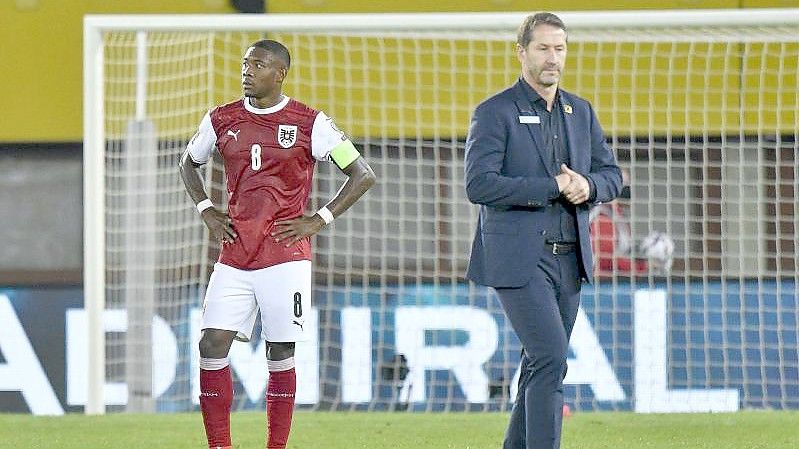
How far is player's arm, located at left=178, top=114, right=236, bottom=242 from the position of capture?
217 inches

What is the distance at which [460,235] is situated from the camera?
1010 cm

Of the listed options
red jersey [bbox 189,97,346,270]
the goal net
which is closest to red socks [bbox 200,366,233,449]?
red jersey [bbox 189,97,346,270]

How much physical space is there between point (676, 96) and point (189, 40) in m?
3.20

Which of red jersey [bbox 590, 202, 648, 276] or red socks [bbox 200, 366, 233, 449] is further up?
red jersey [bbox 590, 202, 648, 276]

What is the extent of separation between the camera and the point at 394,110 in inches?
409

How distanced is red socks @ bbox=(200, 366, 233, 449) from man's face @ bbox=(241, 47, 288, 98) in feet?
3.26

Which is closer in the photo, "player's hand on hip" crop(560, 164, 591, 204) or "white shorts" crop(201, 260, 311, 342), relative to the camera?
"player's hand on hip" crop(560, 164, 591, 204)

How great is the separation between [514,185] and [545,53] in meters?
0.44

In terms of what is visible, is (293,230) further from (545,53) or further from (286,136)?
(545,53)

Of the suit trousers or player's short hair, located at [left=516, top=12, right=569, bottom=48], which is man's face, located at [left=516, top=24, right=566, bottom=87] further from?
the suit trousers

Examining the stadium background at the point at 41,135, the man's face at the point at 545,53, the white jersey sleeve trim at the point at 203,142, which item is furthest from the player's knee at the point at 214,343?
the stadium background at the point at 41,135

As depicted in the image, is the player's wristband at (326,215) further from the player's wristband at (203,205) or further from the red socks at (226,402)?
the red socks at (226,402)

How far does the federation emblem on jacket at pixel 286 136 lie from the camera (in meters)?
5.49

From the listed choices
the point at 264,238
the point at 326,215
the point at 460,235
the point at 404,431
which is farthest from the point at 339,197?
the point at 460,235
